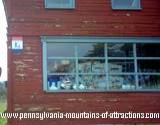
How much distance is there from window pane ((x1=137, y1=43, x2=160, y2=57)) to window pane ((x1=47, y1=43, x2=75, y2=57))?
261 centimetres

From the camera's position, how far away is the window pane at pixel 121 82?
18016mm

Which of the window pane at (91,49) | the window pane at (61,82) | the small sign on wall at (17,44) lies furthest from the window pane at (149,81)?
the small sign on wall at (17,44)

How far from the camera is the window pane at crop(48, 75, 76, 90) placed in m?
17.6

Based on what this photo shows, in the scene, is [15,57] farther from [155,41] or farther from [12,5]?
[155,41]

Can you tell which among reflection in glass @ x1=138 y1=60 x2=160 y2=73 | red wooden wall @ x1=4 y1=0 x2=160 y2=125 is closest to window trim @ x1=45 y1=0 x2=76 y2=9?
red wooden wall @ x1=4 y1=0 x2=160 y2=125

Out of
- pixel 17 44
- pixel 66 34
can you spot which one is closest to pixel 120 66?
pixel 66 34

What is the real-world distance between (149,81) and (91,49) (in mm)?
2560

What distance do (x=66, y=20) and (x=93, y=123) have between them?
4.01m

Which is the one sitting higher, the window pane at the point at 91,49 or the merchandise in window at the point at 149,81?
the window pane at the point at 91,49

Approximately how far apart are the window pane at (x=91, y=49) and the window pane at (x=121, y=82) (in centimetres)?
102

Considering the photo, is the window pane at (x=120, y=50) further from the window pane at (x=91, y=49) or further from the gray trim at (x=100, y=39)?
the window pane at (x=91, y=49)

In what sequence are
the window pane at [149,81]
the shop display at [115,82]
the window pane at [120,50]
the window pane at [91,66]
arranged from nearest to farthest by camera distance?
the window pane at [91,66] → the shop display at [115,82] → the window pane at [120,50] → the window pane at [149,81]

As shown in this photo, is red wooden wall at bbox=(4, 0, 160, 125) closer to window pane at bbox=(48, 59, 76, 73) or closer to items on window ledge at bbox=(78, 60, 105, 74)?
window pane at bbox=(48, 59, 76, 73)

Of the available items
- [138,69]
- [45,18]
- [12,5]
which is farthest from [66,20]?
[138,69]
